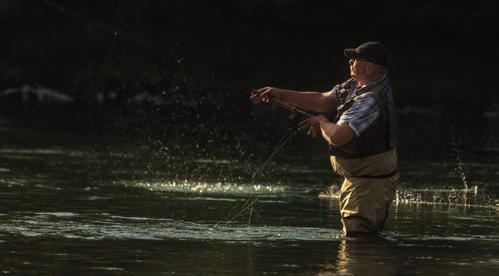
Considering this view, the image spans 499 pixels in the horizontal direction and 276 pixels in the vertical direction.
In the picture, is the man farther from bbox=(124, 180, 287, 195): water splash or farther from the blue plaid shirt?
bbox=(124, 180, 287, 195): water splash

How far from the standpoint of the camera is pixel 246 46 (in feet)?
211

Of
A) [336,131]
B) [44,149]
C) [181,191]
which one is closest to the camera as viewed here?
[336,131]

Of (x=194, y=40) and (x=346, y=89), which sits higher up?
(x=194, y=40)

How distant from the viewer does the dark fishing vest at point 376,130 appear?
12445 mm

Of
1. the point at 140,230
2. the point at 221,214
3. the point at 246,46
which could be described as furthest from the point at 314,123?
the point at 246,46

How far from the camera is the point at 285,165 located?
79.2ft

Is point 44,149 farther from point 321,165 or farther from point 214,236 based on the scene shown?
point 214,236

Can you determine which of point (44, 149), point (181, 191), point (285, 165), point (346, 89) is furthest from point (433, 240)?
point (44, 149)

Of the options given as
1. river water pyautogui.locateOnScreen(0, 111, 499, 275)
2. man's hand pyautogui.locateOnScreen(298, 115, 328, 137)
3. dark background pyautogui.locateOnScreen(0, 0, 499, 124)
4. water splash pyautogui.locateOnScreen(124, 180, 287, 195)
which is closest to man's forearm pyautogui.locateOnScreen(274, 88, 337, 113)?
man's hand pyautogui.locateOnScreen(298, 115, 328, 137)

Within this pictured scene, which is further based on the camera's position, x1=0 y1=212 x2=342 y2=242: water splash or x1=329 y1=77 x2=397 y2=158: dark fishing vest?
x1=0 y1=212 x2=342 y2=242: water splash

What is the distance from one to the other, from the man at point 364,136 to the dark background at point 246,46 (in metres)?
40.2

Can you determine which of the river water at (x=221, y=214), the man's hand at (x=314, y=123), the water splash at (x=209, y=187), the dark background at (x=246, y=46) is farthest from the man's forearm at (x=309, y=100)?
the dark background at (x=246, y=46)

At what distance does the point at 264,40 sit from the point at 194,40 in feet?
10.3

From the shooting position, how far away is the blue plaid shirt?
12.3m
